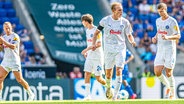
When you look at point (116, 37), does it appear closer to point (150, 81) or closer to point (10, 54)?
point (10, 54)

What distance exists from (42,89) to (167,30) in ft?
25.7

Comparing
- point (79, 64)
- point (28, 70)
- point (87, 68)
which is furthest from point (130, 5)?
point (87, 68)

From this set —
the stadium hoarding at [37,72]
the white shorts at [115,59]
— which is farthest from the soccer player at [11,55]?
the stadium hoarding at [37,72]

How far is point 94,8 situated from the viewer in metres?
A: 36.2

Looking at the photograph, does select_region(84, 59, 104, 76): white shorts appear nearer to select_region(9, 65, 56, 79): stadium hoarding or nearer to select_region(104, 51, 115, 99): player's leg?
select_region(104, 51, 115, 99): player's leg

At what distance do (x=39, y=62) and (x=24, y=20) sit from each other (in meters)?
2.87

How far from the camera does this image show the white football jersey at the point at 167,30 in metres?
22.1

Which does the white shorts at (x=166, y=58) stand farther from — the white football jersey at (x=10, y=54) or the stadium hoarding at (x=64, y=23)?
the stadium hoarding at (x=64, y=23)

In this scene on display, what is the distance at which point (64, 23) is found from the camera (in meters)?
35.6

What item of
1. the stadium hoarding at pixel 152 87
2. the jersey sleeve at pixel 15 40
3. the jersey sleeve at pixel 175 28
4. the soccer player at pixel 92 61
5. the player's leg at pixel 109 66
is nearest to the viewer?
the player's leg at pixel 109 66

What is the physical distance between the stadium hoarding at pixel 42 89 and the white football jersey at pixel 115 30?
7553 millimetres

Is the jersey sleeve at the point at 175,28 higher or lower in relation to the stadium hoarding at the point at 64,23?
lower

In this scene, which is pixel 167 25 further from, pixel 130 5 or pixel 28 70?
pixel 130 5

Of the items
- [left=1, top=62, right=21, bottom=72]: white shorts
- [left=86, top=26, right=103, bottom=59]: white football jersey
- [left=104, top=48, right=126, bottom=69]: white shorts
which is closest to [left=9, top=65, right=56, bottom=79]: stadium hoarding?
[left=1, top=62, right=21, bottom=72]: white shorts
